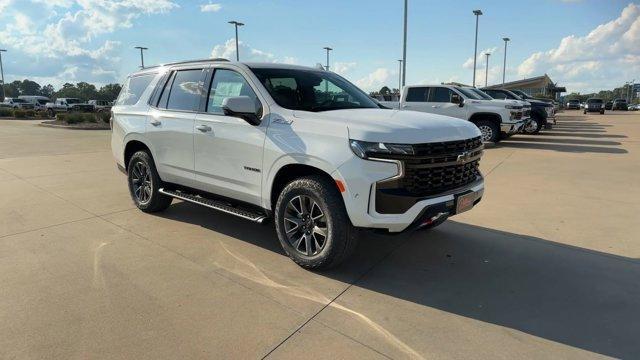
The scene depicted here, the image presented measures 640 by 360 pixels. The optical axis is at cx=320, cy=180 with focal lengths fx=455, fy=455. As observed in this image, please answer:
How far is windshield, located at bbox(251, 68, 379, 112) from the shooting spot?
4496mm

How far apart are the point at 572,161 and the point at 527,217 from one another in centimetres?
606

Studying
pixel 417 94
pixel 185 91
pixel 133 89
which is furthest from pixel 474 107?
pixel 185 91

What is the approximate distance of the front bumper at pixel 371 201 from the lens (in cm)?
360

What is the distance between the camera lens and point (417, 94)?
14.8 m

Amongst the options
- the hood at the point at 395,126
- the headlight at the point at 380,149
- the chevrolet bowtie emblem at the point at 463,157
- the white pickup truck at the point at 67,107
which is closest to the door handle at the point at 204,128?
the hood at the point at 395,126

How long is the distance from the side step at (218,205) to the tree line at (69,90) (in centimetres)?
10127

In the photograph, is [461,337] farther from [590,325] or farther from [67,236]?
[67,236]

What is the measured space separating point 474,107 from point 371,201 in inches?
456

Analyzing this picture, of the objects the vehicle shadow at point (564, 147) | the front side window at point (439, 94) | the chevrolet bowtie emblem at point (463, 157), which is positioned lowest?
the vehicle shadow at point (564, 147)

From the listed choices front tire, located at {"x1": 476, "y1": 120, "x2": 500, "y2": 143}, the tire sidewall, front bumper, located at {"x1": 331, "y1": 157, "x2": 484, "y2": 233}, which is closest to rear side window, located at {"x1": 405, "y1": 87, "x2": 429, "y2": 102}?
front tire, located at {"x1": 476, "y1": 120, "x2": 500, "y2": 143}

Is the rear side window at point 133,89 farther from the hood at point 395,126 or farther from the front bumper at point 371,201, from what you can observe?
the front bumper at point 371,201

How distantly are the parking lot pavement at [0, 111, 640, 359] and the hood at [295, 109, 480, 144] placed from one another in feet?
4.18

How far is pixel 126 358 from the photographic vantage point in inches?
111

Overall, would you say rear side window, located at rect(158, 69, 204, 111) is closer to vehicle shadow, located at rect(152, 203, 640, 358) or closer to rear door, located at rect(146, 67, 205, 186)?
rear door, located at rect(146, 67, 205, 186)
